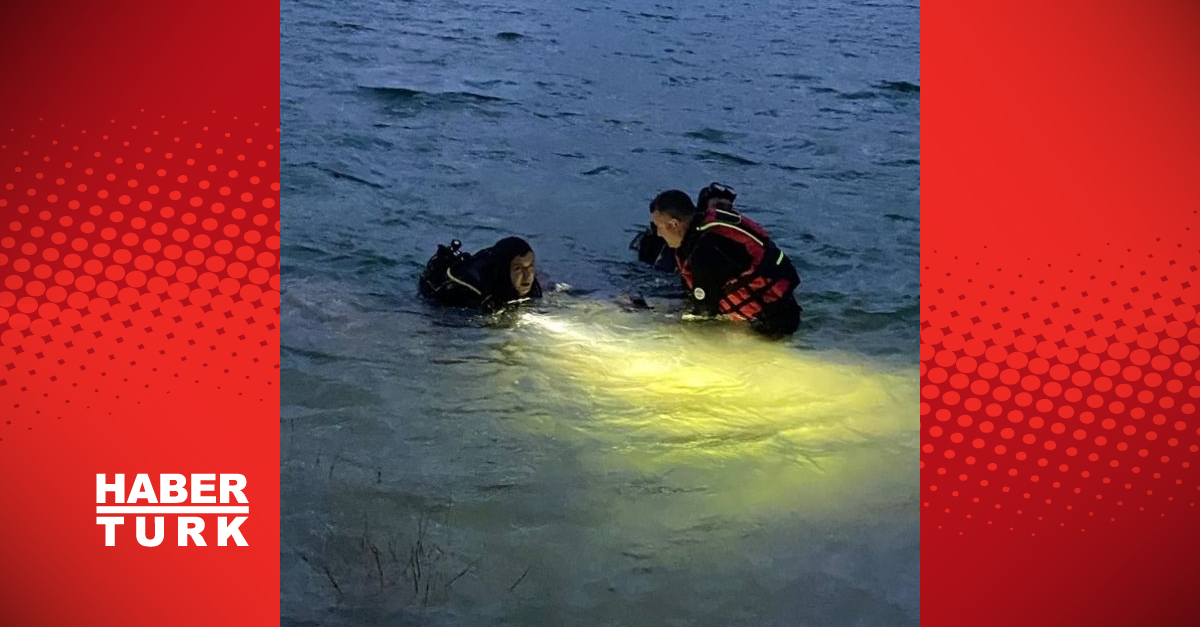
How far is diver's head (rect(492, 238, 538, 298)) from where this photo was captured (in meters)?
7.16

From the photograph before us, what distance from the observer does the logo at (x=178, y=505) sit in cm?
511

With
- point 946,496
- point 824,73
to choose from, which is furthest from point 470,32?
point 946,496

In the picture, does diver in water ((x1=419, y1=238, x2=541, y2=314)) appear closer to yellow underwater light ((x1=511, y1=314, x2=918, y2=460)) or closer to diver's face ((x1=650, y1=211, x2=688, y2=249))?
yellow underwater light ((x1=511, y1=314, x2=918, y2=460))

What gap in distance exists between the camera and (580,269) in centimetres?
857

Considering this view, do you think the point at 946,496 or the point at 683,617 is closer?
the point at 683,617

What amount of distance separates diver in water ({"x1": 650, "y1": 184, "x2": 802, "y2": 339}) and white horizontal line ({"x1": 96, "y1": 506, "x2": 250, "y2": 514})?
2909 mm

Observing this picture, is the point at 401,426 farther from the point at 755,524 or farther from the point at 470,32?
the point at 470,32

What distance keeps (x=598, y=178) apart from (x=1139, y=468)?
18.7ft

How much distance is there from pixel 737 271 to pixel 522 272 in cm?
126

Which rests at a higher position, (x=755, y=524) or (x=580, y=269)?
(x=580, y=269)

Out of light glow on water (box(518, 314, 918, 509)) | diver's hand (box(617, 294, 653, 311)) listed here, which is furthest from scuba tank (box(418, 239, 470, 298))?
diver's hand (box(617, 294, 653, 311))

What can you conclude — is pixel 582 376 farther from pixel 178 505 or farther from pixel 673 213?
pixel 178 505

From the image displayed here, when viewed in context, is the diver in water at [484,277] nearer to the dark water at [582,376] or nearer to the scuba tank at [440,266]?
the scuba tank at [440,266]

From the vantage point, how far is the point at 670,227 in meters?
7.03
